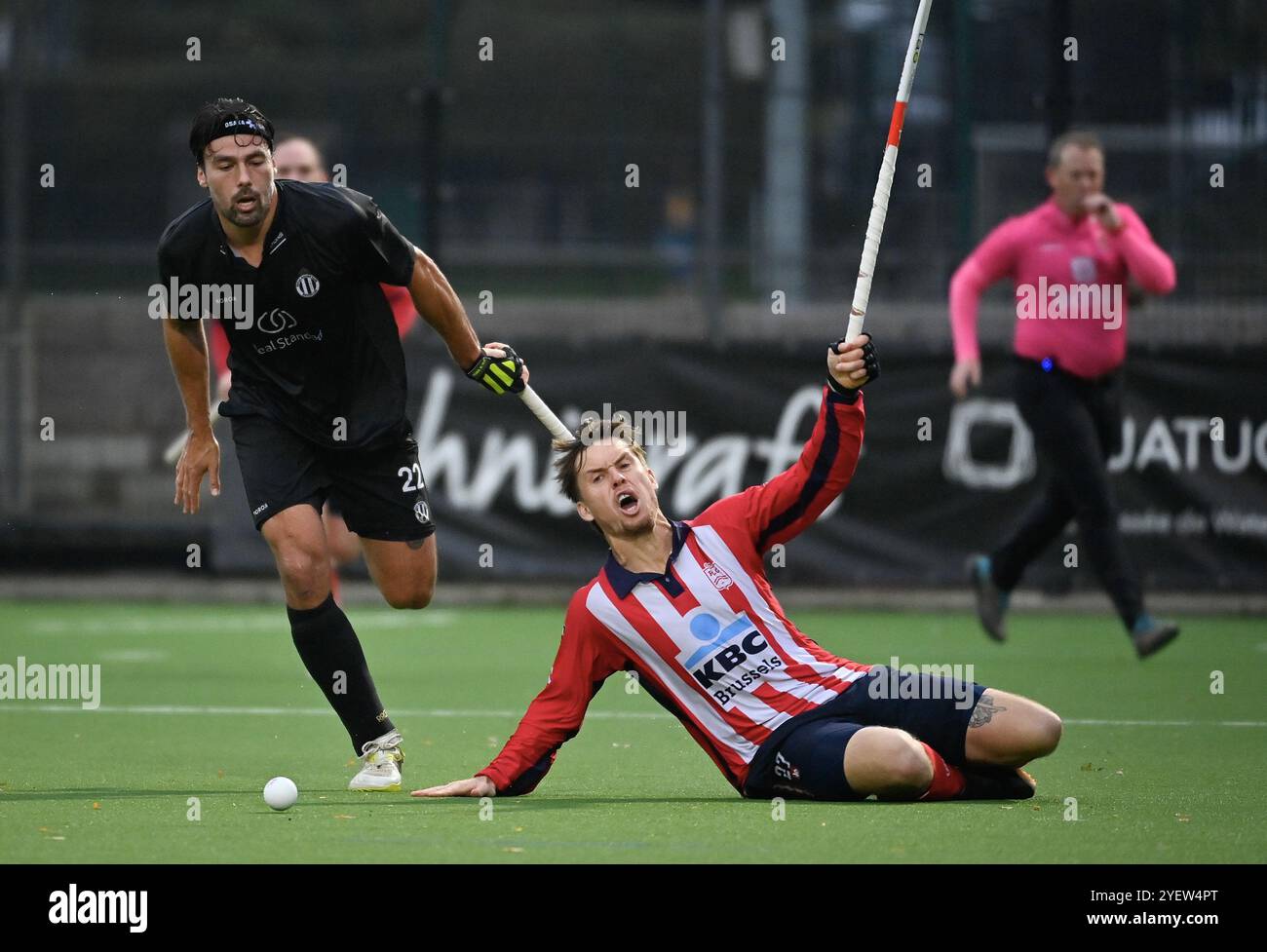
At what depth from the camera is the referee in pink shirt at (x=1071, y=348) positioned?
988cm

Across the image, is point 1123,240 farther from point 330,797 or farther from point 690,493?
point 330,797

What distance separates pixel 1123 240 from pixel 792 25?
655cm

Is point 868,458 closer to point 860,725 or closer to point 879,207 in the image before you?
point 879,207

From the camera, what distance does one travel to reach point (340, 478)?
263 inches

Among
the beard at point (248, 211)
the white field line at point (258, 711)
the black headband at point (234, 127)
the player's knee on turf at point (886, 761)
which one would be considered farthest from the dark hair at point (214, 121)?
the white field line at point (258, 711)

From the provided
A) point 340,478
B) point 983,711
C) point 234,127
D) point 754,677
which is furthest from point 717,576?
point 234,127

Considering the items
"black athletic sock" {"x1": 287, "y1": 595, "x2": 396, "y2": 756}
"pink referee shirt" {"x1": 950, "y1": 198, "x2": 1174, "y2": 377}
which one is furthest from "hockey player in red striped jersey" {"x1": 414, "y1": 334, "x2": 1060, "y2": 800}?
"pink referee shirt" {"x1": 950, "y1": 198, "x2": 1174, "y2": 377}

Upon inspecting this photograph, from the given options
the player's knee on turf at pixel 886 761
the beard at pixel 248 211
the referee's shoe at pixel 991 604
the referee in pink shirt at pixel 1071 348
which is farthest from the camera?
the referee's shoe at pixel 991 604

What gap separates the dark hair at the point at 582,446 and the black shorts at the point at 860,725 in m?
0.79

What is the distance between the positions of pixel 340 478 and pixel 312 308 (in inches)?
21.9

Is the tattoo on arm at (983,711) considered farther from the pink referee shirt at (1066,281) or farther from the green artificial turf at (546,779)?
the pink referee shirt at (1066,281)

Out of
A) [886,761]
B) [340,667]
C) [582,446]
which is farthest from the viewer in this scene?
[340,667]

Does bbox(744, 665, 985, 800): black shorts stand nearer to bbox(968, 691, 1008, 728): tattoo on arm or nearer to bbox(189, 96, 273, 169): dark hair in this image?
bbox(968, 691, 1008, 728): tattoo on arm

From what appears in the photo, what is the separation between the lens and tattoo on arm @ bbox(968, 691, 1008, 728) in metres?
5.84
